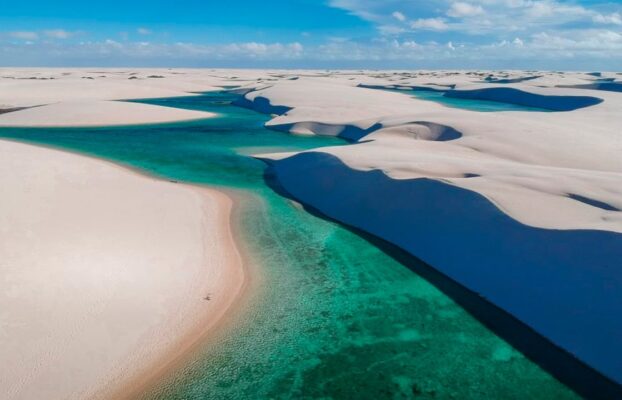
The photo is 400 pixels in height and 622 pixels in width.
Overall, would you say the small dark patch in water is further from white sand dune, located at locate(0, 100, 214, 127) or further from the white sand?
white sand dune, located at locate(0, 100, 214, 127)

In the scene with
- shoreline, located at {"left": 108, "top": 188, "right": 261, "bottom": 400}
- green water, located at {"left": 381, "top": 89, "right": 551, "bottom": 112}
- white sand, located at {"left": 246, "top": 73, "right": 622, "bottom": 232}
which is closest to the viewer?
shoreline, located at {"left": 108, "top": 188, "right": 261, "bottom": 400}

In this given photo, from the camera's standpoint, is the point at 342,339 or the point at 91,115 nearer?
the point at 342,339

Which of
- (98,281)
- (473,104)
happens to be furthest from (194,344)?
(473,104)

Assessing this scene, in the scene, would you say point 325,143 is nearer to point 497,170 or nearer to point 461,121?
point 461,121

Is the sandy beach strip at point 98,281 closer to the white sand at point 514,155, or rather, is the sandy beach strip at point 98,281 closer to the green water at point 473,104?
the white sand at point 514,155

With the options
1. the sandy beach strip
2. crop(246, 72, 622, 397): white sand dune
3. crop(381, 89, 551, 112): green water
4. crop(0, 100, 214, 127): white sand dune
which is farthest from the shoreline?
crop(381, 89, 551, 112): green water

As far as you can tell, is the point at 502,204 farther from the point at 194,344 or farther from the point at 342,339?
the point at 194,344

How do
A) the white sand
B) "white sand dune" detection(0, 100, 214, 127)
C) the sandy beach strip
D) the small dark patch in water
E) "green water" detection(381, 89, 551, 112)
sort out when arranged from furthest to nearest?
"green water" detection(381, 89, 551, 112) → "white sand dune" detection(0, 100, 214, 127) → the white sand → the small dark patch in water → the sandy beach strip
